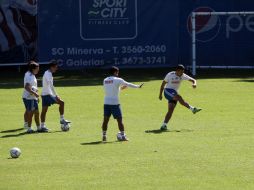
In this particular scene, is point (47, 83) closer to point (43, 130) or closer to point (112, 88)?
point (43, 130)

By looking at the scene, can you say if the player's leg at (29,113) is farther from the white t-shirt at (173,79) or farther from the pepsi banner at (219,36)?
the pepsi banner at (219,36)

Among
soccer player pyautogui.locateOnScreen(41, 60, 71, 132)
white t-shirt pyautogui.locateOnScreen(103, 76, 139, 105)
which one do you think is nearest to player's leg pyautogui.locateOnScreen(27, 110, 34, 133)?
soccer player pyautogui.locateOnScreen(41, 60, 71, 132)

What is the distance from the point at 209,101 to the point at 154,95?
8.22ft

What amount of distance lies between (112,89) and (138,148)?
1773 millimetres

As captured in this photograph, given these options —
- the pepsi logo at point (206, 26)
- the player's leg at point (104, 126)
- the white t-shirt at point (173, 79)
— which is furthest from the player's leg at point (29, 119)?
the pepsi logo at point (206, 26)

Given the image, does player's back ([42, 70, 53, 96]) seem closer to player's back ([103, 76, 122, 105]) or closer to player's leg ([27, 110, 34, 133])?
player's leg ([27, 110, 34, 133])

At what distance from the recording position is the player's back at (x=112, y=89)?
59.1 feet

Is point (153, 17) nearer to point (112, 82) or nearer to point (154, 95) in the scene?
point (154, 95)

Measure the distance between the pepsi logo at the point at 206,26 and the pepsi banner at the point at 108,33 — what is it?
3.31 feet

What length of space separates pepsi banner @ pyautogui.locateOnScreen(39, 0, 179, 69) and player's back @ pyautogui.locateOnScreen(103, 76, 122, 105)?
18.3 m

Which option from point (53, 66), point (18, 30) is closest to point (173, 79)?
point (53, 66)

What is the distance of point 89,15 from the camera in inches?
1433

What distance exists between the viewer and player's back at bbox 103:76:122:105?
18016 mm

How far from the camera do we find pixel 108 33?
1431 inches
